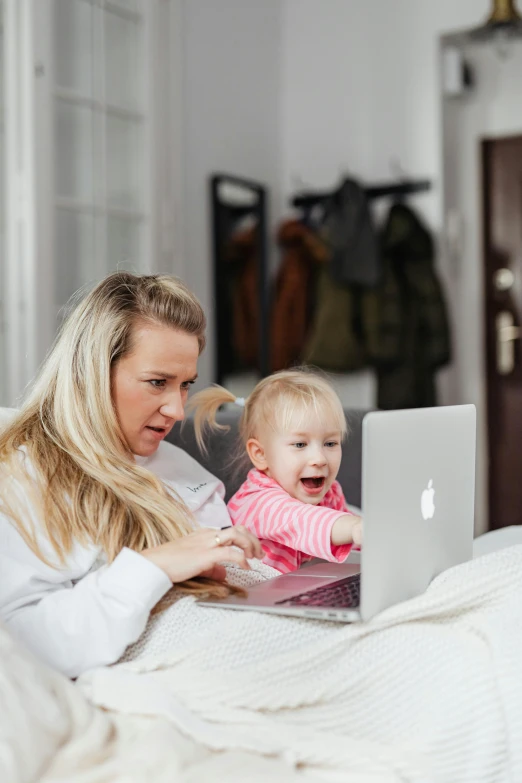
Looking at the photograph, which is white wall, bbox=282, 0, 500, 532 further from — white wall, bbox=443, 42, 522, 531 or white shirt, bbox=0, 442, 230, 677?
white shirt, bbox=0, 442, 230, 677

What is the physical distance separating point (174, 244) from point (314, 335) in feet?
2.40

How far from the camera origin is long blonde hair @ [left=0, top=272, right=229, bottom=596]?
121 cm

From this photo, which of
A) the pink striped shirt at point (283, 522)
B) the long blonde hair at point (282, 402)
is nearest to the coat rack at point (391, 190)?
the long blonde hair at point (282, 402)

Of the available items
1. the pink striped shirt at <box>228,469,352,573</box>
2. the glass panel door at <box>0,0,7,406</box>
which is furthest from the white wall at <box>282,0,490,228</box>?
the pink striped shirt at <box>228,469,352,573</box>

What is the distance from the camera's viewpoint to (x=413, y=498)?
1148 millimetres

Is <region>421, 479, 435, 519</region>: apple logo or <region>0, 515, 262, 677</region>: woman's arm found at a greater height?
<region>421, 479, 435, 519</region>: apple logo

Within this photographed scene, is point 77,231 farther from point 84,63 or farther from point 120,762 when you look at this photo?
point 120,762

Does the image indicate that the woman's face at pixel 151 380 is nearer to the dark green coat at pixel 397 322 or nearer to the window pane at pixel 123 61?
the window pane at pixel 123 61

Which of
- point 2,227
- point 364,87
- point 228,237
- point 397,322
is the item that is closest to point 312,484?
point 2,227

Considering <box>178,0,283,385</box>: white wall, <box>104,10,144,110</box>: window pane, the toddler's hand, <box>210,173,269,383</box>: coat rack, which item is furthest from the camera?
<box>210,173,269,383</box>: coat rack

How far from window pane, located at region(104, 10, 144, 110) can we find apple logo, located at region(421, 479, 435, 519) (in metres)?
2.58

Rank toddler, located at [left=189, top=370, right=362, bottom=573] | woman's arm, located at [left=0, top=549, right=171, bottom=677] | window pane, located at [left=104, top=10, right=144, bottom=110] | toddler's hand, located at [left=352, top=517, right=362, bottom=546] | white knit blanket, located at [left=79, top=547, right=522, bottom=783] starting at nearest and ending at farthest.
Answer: white knit blanket, located at [left=79, top=547, right=522, bottom=783] < woman's arm, located at [left=0, top=549, right=171, bottom=677] < toddler's hand, located at [left=352, top=517, right=362, bottom=546] < toddler, located at [left=189, top=370, right=362, bottom=573] < window pane, located at [left=104, top=10, right=144, bottom=110]

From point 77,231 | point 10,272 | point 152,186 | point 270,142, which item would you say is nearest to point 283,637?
point 10,272

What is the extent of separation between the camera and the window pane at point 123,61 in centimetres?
338
